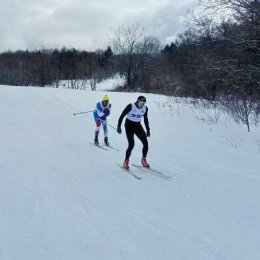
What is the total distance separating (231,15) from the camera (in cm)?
1503

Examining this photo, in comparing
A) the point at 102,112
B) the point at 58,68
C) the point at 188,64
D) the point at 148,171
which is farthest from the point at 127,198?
the point at 58,68

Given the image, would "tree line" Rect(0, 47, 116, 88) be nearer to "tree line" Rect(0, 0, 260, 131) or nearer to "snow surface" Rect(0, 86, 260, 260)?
"tree line" Rect(0, 0, 260, 131)

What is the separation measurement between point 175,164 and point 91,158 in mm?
2342

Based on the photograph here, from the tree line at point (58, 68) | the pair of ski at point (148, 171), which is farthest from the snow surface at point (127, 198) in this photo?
the tree line at point (58, 68)

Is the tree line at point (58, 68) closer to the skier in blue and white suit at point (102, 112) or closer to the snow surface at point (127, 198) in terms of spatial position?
the skier in blue and white suit at point (102, 112)

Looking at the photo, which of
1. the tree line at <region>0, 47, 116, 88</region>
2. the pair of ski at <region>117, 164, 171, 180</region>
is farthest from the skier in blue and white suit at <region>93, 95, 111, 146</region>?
the tree line at <region>0, 47, 116, 88</region>

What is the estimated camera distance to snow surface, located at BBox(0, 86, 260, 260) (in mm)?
4797

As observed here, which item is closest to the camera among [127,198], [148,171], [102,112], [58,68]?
[127,198]

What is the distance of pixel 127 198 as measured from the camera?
691cm

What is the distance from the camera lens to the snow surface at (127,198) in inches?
189

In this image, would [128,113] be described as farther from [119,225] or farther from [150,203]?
[119,225]

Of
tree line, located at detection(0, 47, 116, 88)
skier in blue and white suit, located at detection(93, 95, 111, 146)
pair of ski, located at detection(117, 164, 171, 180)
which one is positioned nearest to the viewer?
pair of ski, located at detection(117, 164, 171, 180)

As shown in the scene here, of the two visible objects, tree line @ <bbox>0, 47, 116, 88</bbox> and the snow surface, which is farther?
tree line @ <bbox>0, 47, 116, 88</bbox>

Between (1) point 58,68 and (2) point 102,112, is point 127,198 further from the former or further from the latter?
(1) point 58,68
